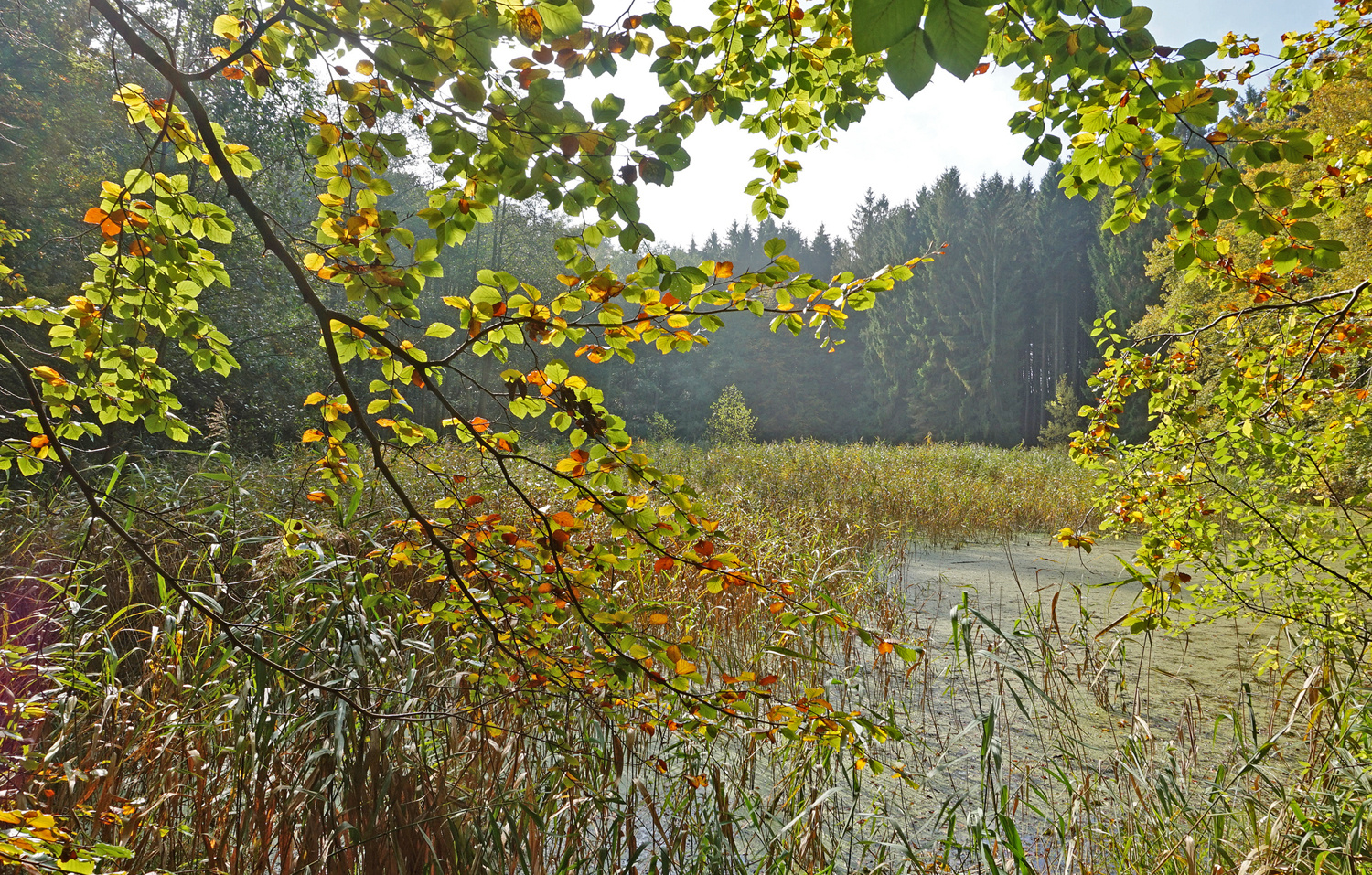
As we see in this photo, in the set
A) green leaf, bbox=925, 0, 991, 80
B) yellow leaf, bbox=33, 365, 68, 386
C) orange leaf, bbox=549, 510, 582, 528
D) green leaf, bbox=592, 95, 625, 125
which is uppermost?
green leaf, bbox=592, 95, 625, 125

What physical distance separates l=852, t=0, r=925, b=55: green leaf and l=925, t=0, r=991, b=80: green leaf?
0.01 metres

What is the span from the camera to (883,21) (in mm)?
428

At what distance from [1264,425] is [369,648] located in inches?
111

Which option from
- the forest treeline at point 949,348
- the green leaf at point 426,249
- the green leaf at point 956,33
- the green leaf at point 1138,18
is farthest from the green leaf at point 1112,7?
the forest treeline at point 949,348

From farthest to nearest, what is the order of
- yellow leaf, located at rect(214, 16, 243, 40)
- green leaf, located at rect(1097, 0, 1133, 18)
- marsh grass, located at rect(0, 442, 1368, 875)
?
marsh grass, located at rect(0, 442, 1368, 875), yellow leaf, located at rect(214, 16, 243, 40), green leaf, located at rect(1097, 0, 1133, 18)

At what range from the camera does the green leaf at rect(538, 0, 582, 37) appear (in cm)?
72

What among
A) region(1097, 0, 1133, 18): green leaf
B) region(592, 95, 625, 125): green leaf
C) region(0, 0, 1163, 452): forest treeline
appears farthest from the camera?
Answer: region(0, 0, 1163, 452): forest treeline

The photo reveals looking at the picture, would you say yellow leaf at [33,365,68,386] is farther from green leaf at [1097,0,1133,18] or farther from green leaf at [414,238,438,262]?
green leaf at [1097,0,1133,18]

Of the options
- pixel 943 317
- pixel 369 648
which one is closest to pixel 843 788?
pixel 369 648

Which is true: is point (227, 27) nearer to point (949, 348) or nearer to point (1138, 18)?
point (1138, 18)

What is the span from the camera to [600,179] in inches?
31.8

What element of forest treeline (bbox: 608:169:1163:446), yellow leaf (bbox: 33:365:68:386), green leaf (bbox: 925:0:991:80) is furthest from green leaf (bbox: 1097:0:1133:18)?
forest treeline (bbox: 608:169:1163:446)

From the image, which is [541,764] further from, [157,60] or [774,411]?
[774,411]

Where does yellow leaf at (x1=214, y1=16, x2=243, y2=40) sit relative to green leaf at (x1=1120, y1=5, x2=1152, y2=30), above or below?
above
